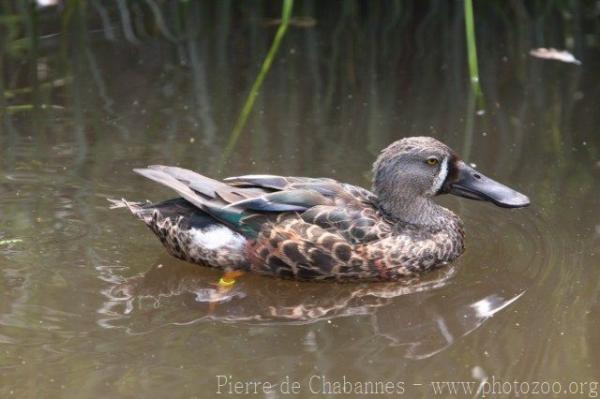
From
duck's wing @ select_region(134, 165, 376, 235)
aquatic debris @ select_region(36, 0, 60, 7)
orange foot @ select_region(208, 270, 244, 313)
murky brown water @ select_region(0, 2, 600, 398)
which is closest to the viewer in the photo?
murky brown water @ select_region(0, 2, 600, 398)

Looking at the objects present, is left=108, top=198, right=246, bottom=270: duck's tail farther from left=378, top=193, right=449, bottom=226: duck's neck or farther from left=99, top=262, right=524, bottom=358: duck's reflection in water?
left=378, top=193, right=449, bottom=226: duck's neck

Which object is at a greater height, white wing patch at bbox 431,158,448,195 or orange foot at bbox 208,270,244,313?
white wing patch at bbox 431,158,448,195

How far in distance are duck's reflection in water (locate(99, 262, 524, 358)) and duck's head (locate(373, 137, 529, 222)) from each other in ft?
1.59

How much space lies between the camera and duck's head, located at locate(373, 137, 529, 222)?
270 inches

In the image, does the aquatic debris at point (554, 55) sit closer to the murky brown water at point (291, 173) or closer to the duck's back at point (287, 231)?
the murky brown water at point (291, 173)

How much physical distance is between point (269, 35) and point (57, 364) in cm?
510

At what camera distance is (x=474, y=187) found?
6.96 metres

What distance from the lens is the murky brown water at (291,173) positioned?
5664 mm

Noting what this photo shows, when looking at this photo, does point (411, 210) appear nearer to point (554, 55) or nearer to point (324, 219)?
point (324, 219)

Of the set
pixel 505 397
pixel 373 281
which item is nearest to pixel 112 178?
pixel 373 281

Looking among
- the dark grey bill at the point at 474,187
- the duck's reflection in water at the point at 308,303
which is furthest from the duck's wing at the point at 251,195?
the dark grey bill at the point at 474,187

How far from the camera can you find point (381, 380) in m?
5.50

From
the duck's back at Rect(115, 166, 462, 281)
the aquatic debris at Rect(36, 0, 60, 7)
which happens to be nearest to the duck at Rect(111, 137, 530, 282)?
the duck's back at Rect(115, 166, 462, 281)

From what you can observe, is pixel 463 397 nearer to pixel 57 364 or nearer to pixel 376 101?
pixel 57 364
